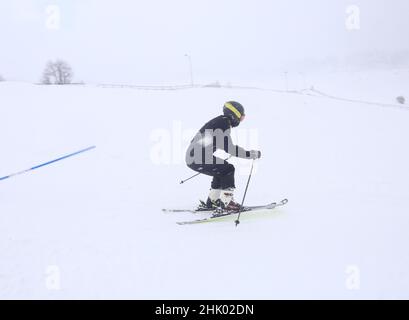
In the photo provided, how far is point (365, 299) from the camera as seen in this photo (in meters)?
4.07

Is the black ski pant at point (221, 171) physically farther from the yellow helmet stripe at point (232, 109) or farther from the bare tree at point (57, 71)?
the bare tree at point (57, 71)

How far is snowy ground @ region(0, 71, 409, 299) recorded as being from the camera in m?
4.27

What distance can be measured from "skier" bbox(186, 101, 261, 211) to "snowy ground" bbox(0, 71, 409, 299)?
707 millimetres

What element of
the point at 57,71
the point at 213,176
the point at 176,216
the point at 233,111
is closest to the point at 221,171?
the point at 213,176

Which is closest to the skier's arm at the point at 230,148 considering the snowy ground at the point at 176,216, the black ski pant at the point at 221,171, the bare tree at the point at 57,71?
the black ski pant at the point at 221,171

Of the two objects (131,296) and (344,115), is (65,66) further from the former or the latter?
(131,296)

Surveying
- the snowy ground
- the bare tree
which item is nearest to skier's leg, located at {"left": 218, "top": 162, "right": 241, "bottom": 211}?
the snowy ground

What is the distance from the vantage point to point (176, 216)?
21.6 feet

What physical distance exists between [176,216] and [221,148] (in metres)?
1.66

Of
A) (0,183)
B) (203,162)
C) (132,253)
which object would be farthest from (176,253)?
(0,183)

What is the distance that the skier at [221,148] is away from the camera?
234 inches

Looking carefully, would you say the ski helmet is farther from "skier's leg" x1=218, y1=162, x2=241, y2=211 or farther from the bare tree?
the bare tree

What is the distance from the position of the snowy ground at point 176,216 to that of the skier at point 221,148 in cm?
71
